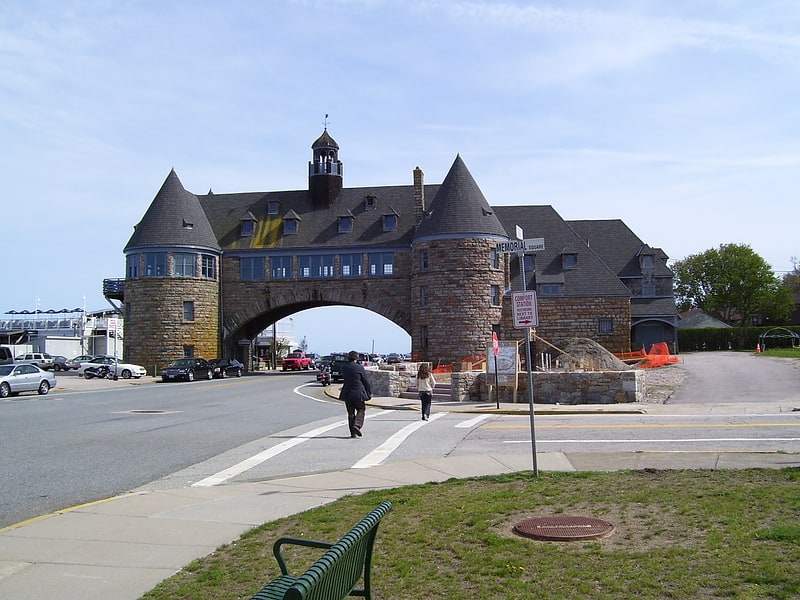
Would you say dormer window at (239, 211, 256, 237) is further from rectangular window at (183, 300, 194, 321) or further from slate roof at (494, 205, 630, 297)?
slate roof at (494, 205, 630, 297)

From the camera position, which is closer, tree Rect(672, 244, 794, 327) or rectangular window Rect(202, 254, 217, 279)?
rectangular window Rect(202, 254, 217, 279)

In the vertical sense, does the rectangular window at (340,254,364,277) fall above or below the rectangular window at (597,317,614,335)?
above

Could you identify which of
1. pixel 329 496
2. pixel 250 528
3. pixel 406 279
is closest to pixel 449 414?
pixel 329 496

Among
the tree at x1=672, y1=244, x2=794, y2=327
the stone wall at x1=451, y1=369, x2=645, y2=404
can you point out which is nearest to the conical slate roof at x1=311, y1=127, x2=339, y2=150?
the stone wall at x1=451, y1=369, x2=645, y2=404

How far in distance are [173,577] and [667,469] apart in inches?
259

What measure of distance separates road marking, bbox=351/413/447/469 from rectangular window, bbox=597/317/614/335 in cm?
3567

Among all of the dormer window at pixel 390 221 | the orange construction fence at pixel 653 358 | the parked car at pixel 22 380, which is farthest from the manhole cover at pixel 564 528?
the dormer window at pixel 390 221

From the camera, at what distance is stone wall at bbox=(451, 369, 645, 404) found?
79.3ft

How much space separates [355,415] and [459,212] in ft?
116

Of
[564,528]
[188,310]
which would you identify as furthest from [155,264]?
[564,528]

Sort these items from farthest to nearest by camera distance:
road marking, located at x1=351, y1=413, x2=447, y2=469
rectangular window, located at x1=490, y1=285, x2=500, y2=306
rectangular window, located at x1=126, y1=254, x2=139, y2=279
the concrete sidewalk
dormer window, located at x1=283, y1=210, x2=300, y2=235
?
dormer window, located at x1=283, y1=210, x2=300, y2=235
rectangular window, located at x1=126, y1=254, x2=139, y2=279
rectangular window, located at x1=490, y1=285, x2=500, y2=306
road marking, located at x1=351, y1=413, x2=447, y2=469
the concrete sidewalk

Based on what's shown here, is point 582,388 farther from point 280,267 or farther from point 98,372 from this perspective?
point 98,372

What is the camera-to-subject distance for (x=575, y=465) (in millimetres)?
11570

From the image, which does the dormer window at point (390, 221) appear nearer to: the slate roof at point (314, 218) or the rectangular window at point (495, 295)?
the slate roof at point (314, 218)
